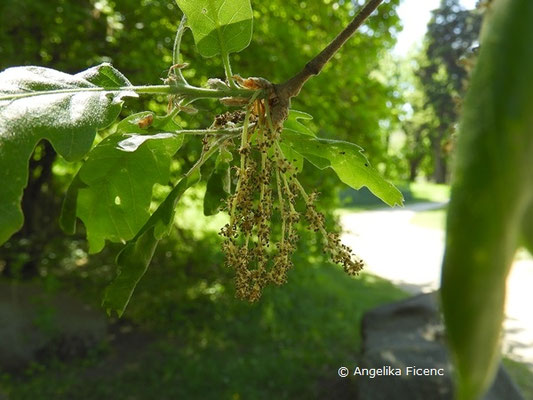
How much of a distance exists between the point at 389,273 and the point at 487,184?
27.9 ft

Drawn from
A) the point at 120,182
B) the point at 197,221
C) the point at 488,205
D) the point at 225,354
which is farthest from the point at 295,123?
the point at 197,221

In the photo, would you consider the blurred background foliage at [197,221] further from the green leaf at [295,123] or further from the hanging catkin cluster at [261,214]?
the hanging catkin cluster at [261,214]

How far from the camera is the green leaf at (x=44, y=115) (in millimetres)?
653

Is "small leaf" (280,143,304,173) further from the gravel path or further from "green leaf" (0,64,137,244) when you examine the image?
the gravel path

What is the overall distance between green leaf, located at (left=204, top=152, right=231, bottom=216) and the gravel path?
3.41 metres

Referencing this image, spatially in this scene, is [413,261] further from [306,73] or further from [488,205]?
[488,205]

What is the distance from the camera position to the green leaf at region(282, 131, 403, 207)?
939 mm

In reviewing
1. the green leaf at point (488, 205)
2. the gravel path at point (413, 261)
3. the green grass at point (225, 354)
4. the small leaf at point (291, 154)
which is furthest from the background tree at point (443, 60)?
the green leaf at point (488, 205)

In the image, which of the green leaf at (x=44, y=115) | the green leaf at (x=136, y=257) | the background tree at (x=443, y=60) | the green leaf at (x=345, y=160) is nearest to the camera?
the green leaf at (x=44, y=115)

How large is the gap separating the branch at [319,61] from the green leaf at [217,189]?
0.75 feet

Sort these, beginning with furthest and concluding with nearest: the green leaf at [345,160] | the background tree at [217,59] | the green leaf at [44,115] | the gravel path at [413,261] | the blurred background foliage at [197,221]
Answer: the gravel path at [413,261] → the blurred background foliage at [197,221] → the background tree at [217,59] → the green leaf at [345,160] → the green leaf at [44,115]

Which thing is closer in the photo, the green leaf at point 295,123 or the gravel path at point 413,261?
the green leaf at point 295,123

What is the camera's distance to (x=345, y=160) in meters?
0.96

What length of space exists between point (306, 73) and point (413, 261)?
28.5 ft
